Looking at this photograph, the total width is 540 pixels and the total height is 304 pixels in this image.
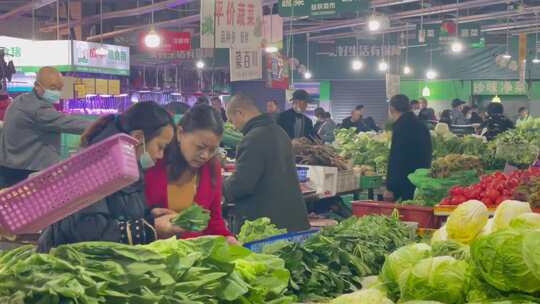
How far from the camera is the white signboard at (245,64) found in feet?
26.7

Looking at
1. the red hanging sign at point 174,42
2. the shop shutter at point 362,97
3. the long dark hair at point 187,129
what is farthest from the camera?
the shop shutter at point 362,97

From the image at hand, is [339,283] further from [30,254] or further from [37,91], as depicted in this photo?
[37,91]

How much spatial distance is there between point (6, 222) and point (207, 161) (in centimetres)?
221

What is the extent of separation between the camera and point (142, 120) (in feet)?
13.3

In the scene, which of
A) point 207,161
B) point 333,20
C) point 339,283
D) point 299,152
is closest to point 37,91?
point 299,152

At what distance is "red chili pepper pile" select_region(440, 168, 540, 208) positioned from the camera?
6.70 m

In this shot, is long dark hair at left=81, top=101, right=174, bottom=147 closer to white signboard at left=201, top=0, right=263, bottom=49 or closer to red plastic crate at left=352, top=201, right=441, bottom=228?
red plastic crate at left=352, top=201, right=441, bottom=228

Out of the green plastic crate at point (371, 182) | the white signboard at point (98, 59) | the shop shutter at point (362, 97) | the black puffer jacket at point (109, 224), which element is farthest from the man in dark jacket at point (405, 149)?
the shop shutter at point (362, 97)

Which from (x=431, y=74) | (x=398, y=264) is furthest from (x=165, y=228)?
(x=431, y=74)

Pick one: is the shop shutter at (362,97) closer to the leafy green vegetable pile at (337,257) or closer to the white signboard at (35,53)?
the white signboard at (35,53)

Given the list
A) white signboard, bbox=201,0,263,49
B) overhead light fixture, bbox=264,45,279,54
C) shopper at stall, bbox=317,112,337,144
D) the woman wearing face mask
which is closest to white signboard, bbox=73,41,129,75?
shopper at stall, bbox=317,112,337,144

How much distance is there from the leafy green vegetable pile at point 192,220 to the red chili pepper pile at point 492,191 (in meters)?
3.47

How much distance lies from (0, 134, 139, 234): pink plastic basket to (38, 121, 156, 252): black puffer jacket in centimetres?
91

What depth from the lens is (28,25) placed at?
24.4 m
